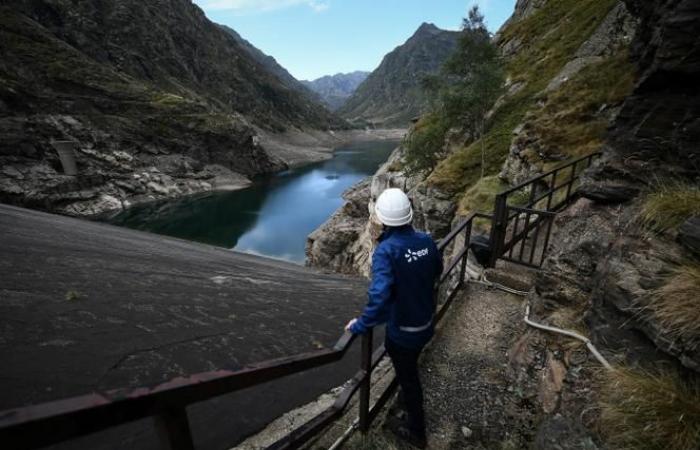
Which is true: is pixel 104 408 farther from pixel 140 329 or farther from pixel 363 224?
pixel 363 224

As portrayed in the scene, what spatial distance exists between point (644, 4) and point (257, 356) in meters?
11.6

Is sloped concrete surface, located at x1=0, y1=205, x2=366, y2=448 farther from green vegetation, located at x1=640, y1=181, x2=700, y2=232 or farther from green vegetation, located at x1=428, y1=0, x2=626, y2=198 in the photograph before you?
green vegetation, located at x1=428, y1=0, x2=626, y2=198

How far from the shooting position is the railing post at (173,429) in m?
1.44

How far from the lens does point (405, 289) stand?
3141mm

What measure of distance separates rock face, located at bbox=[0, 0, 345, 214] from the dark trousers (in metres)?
64.3

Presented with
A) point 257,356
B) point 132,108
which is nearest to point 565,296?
point 257,356

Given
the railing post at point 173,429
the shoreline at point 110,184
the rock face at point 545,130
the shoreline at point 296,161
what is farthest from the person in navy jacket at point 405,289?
the shoreline at point 296,161

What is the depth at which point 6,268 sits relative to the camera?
548cm

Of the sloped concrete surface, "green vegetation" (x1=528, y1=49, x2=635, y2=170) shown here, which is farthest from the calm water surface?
the sloped concrete surface

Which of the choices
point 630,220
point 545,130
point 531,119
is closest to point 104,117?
point 531,119

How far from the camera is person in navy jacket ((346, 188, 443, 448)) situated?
304 centimetres

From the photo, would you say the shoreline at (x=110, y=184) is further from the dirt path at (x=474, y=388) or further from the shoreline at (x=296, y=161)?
the dirt path at (x=474, y=388)

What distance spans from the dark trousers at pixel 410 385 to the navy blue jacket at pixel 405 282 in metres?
0.14

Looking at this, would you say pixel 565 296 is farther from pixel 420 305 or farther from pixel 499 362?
pixel 420 305
